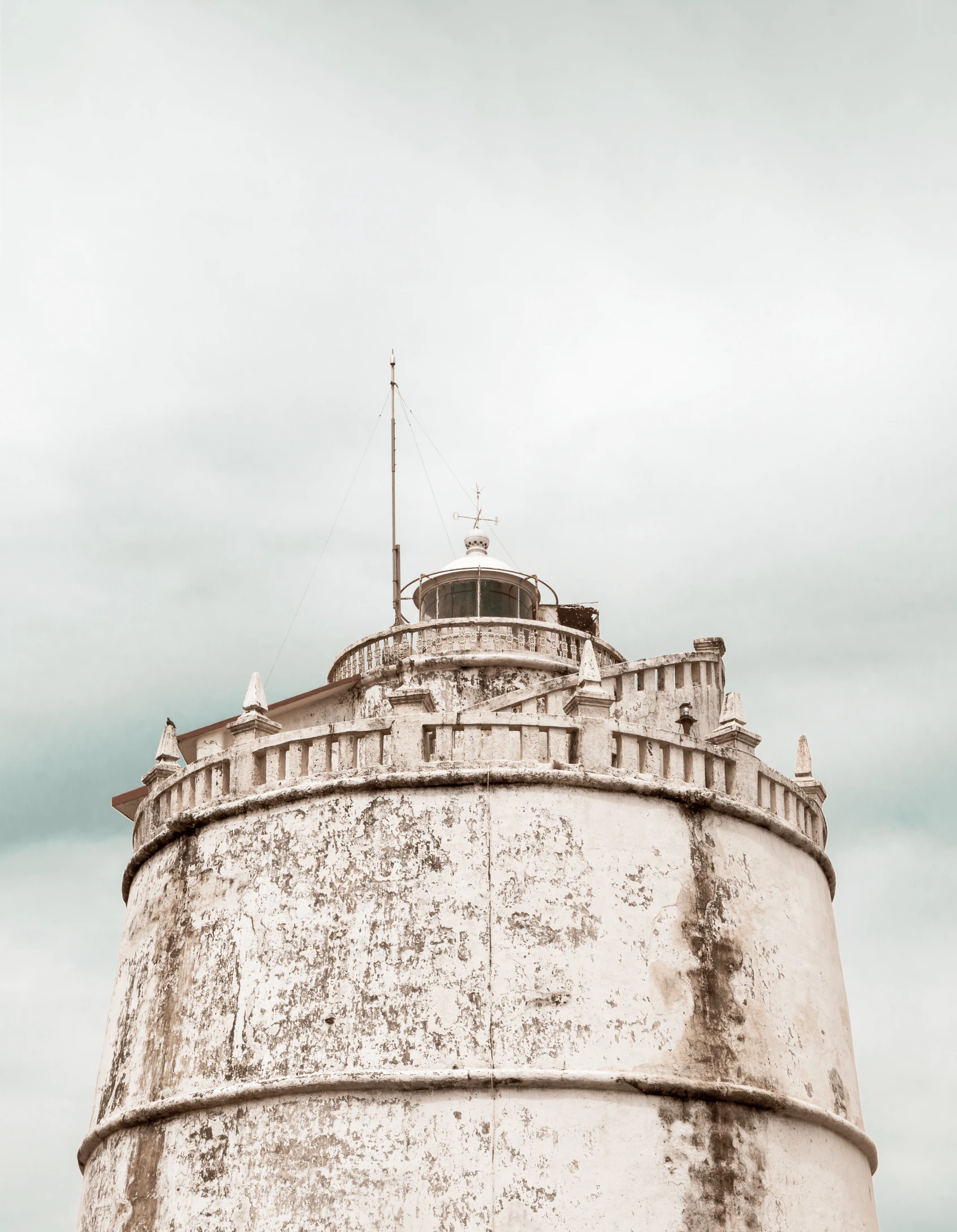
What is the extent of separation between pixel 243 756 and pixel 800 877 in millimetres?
5379

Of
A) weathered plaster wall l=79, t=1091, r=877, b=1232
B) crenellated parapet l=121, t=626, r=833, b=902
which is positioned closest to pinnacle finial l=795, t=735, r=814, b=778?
crenellated parapet l=121, t=626, r=833, b=902

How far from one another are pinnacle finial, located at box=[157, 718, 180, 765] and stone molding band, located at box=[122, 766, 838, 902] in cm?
113

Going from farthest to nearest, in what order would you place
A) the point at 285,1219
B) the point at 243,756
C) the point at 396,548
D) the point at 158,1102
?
the point at 396,548 → the point at 243,756 → the point at 158,1102 → the point at 285,1219

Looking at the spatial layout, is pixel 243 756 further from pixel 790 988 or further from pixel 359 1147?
pixel 790 988

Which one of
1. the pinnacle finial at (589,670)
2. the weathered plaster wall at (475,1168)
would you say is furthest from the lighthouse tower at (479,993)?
the pinnacle finial at (589,670)

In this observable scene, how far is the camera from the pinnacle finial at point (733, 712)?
14.3 metres

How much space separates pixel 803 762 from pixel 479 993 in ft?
16.7

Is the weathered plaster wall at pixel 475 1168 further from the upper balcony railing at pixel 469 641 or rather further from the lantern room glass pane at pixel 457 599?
the lantern room glass pane at pixel 457 599

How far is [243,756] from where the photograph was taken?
13.8 meters

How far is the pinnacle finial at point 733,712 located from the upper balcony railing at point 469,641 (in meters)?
3.54

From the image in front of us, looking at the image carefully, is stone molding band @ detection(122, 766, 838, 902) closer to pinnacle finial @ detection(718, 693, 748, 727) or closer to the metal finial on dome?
pinnacle finial @ detection(718, 693, 748, 727)

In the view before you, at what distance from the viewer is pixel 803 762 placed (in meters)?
15.5

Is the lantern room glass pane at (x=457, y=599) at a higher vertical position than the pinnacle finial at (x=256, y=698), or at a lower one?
higher

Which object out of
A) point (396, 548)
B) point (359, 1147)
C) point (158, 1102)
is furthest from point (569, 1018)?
point (396, 548)
